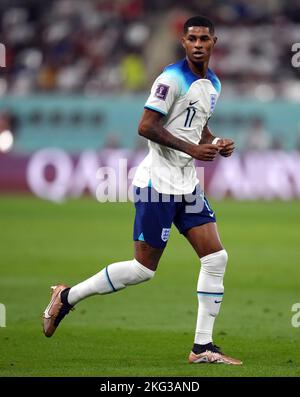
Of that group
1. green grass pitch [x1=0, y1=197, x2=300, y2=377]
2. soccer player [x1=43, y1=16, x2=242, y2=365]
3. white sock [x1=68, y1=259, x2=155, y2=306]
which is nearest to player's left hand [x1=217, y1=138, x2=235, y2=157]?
soccer player [x1=43, y1=16, x2=242, y2=365]

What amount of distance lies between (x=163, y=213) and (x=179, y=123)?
717 mm

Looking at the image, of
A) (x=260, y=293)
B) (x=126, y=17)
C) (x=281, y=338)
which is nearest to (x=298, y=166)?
(x=126, y=17)

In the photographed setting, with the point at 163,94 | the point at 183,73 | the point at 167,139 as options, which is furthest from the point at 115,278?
the point at 183,73

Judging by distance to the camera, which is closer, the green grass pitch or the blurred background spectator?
the green grass pitch

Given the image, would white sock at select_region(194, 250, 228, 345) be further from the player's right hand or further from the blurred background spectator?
the blurred background spectator

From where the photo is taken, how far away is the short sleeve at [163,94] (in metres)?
7.98

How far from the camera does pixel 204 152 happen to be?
7.86 m

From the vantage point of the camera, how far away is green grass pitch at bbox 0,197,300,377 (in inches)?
314

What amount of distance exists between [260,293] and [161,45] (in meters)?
18.1

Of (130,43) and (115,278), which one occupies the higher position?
(130,43)

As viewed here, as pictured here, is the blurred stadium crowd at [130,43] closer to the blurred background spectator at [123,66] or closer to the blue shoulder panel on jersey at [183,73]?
the blurred background spectator at [123,66]

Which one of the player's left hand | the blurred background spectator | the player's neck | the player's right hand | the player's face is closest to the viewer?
A: the player's right hand

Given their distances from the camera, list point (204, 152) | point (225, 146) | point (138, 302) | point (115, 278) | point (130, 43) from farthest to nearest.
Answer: point (130, 43)
point (138, 302)
point (115, 278)
point (225, 146)
point (204, 152)

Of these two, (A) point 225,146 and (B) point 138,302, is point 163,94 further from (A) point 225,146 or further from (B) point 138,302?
(B) point 138,302
